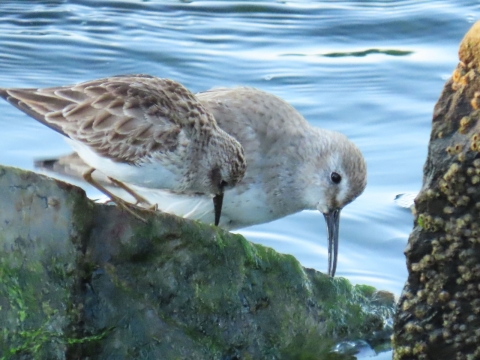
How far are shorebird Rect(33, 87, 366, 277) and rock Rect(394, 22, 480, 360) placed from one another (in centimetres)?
207

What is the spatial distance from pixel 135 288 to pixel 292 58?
19.8 ft

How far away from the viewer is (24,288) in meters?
3.97

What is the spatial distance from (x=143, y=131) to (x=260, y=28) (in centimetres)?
564

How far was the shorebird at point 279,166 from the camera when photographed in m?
6.24

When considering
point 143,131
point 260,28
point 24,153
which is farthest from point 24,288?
point 260,28

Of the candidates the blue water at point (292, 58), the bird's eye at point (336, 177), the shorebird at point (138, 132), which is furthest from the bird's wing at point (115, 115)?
the blue water at point (292, 58)

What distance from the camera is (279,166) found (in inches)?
254

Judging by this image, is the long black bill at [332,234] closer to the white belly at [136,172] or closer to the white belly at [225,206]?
the white belly at [225,206]

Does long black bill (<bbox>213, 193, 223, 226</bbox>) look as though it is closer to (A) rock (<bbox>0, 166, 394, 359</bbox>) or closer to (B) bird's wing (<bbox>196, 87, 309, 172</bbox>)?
(B) bird's wing (<bbox>196, 87, 309, 172</bbox>)

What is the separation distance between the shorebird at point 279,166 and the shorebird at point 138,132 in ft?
2.39

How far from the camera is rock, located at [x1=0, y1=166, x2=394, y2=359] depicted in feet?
13.1

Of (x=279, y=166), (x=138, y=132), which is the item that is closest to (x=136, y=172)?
(x=138, y=132)

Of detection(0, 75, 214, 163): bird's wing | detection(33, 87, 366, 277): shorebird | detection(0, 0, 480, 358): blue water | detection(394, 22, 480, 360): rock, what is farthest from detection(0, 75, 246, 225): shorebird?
detection(0, 0, 480, 358): blue water

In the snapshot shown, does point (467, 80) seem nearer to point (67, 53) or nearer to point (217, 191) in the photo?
point (217, 191)
